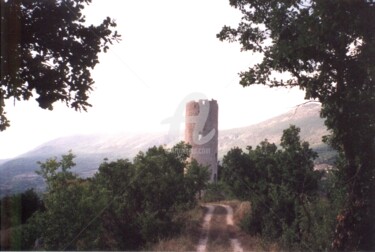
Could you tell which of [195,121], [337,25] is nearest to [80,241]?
[337,25]

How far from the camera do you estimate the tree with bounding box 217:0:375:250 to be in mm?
9594

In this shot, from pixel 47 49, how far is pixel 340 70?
7.66 metres

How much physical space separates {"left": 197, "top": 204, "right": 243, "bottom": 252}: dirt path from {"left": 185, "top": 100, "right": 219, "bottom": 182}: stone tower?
600 inches

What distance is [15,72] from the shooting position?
740cm

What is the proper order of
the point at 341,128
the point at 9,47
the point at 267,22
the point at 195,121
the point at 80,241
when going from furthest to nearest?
the point at 195,121, the point at 80,241, the point at 267,22, the point at 341,128, the point at 9,47

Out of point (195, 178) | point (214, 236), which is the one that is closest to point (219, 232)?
point (214, 236)

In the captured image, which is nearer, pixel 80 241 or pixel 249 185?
pixel 80 241

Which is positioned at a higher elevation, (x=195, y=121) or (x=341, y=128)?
(x=195, y=121)

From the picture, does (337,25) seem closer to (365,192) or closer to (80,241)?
(365,192)

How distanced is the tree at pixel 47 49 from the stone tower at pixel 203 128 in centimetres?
4089

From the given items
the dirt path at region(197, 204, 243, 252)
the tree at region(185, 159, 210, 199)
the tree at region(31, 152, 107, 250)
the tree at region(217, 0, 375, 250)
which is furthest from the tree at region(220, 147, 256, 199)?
the tree at region(217, 0, 375, 250)

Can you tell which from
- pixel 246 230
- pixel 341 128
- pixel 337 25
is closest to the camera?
pixel 337 25

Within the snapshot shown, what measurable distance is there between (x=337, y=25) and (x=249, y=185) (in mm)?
22029

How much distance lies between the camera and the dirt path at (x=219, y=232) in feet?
64.4
